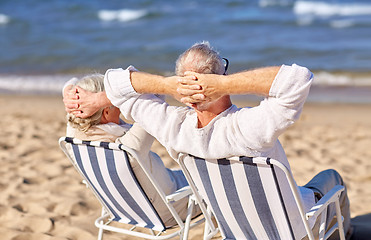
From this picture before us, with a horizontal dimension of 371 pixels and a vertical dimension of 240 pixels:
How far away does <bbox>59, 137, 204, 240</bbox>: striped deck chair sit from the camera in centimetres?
290

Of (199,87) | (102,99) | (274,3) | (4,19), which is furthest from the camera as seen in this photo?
(4,19)

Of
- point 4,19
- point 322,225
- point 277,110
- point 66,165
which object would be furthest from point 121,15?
point 277,110

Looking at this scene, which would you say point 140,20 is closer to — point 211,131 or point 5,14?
point 5,14

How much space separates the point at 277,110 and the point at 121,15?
60.9 ft

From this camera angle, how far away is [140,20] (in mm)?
19156

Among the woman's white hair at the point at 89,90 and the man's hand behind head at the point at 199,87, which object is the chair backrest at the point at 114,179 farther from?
the man's hand behind head at the point at 199,87

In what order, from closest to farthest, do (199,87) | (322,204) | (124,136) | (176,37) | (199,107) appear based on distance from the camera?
(199,87) < (199,107) < (322,204) < (124,136) < (176,37)

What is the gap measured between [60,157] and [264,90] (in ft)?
13.4

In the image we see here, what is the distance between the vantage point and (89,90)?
2.91 m

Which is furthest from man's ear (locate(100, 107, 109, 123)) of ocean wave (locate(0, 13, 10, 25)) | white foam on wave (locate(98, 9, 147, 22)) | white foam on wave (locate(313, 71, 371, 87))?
ocean wave (locate(0, 13, 10, 25))

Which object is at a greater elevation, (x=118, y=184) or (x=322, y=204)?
(x=118, y=184)

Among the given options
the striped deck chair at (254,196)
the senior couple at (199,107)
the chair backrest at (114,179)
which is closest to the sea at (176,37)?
the chair backrest at (114,179)

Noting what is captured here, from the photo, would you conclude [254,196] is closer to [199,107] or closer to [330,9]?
[199,107]

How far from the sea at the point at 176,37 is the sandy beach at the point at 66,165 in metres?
1.43
